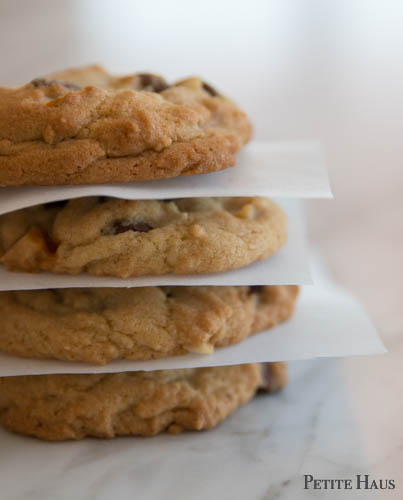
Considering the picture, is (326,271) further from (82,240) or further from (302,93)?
(302,93)

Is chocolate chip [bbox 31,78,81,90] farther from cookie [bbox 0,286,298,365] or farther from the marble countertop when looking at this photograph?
the marble countertop

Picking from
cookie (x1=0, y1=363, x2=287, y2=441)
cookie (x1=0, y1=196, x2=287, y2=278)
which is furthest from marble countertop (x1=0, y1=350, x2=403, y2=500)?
cookie (x1=0, y1=196, x2=287, y2=278)

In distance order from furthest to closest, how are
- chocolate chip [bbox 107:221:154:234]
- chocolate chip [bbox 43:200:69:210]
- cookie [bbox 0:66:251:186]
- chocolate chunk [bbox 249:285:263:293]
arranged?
1. chocolate chunk [bbox 249:285:263:293]
2. chocolate chip [bbox 43:200:69:210]
3. chocolate chip [bbox 107:221:154:234]
4. cookie [bbox 0:66:251:186]

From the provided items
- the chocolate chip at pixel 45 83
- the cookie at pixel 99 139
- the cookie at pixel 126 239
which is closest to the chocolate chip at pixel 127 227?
the cookie at pixel 126 239

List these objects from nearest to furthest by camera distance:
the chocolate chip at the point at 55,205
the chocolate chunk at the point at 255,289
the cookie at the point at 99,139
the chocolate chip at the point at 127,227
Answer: the cookie at the point at 99,139 < the chocolate chip at the point at 127,227 < the chocolate chip at the point at 55,205 < the chocolate chunk at the point at 255,289

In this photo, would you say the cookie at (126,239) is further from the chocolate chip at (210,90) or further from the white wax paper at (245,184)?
the chocolate chip at (210,90)

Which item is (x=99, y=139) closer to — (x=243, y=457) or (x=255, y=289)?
(x=255, y=289)
